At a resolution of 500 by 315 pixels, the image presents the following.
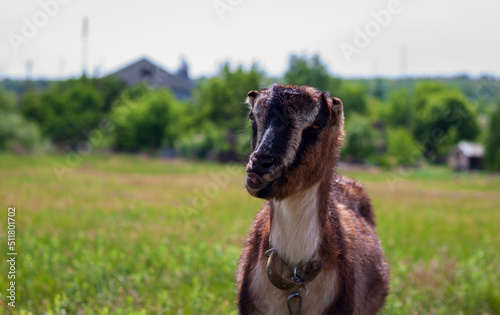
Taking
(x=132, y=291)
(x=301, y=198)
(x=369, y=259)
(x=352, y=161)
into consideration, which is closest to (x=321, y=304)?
(x=301, y=198)

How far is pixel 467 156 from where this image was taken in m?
61.9

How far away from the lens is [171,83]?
84.3 m

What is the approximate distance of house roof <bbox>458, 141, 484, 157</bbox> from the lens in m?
60.6

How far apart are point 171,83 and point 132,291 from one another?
264ft

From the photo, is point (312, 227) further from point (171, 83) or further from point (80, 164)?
point (171, 83)

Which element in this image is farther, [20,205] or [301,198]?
[20,205]

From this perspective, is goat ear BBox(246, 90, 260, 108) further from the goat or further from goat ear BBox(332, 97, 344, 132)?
goat ear BBox(332, 97, 344, 132)

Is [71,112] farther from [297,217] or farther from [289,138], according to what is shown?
[289,138]

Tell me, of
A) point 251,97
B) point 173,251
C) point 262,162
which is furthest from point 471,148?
point 262,162

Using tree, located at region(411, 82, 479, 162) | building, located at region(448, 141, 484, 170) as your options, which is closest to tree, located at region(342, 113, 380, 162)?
tree, located at region(411, 82, 479, 162)

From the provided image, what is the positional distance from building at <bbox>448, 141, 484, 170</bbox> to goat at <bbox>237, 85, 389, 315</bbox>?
62.3 meters

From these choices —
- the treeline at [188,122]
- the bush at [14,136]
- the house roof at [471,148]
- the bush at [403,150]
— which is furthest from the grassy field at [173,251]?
the house roof at [471,148]

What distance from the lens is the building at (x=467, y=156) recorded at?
6092cm

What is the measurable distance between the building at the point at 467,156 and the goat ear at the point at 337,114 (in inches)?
2456
